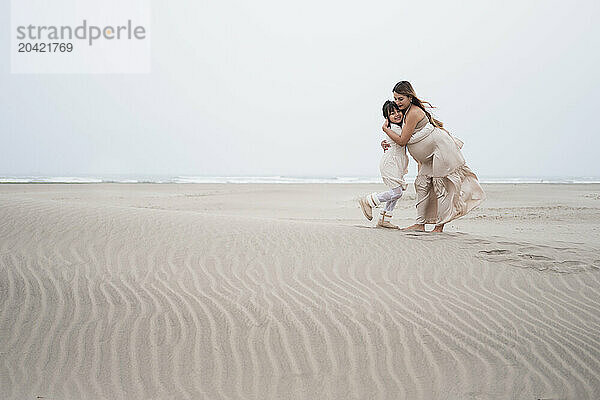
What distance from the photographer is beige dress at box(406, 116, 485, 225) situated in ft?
24.9

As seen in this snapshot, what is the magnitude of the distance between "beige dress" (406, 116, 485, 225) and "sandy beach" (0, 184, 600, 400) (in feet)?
1.74

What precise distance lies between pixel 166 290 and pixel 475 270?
10.8ft

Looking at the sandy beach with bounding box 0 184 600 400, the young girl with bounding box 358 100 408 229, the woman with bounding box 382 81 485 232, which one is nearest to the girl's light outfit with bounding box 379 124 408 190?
the young girl with bounding box 358 100 408 229

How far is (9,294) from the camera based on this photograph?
5066 mm

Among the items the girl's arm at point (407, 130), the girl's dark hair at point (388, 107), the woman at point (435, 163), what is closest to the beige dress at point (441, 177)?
the woman at point (435, 163)

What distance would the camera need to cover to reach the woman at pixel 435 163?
7547 mm

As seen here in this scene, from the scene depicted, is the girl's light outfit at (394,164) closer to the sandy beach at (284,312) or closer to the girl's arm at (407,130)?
the girl's arm at (407,130)

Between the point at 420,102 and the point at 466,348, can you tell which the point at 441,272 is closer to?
the point at 466,348

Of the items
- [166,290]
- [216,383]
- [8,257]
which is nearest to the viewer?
[216,383]

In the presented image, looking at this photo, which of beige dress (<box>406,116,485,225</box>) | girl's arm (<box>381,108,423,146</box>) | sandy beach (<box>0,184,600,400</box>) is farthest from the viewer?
beige dress (<box>406,116,485,225</box>)

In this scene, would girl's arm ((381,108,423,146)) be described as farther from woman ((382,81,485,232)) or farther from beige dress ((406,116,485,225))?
beige dress ((406,116,485,225))

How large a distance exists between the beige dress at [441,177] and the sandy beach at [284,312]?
0.53 meters

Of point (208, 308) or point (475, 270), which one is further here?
point (475, 270)

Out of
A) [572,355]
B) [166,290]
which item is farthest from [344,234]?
[572,355]
